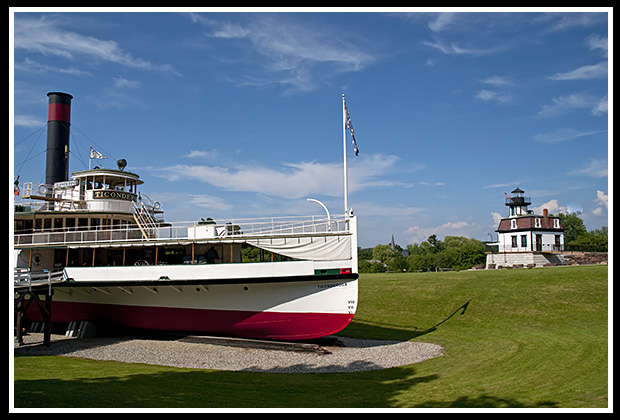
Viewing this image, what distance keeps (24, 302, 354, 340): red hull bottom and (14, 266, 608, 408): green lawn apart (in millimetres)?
3633

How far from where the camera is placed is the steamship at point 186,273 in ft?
52.8

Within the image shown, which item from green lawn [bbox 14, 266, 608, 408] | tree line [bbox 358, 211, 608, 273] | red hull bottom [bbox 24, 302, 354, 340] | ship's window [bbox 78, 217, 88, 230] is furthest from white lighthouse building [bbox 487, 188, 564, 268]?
ship's window [bbox 78, 217, 88, 230]

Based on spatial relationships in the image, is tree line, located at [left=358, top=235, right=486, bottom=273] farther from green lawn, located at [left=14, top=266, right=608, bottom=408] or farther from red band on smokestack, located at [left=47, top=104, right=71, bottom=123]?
red band on smokestack, located at [left=47, top=104, right=71, bottom=123]

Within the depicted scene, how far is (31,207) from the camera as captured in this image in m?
20.9

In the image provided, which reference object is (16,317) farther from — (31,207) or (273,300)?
(273,300)

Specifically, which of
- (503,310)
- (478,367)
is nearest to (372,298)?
(503,310)

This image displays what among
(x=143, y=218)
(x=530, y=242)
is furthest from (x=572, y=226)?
(x=143, y=218)

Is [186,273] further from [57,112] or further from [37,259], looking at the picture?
[57,112]

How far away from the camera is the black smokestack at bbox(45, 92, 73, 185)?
24578 mm

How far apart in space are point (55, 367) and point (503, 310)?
1948 centimetres

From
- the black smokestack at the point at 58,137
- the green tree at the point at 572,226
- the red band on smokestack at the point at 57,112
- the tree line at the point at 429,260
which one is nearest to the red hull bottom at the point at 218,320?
the black smokestack at the point at 58,137

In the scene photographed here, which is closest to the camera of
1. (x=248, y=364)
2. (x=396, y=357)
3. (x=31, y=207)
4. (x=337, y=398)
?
(x=337, y=398)

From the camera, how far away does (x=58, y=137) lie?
24.8m

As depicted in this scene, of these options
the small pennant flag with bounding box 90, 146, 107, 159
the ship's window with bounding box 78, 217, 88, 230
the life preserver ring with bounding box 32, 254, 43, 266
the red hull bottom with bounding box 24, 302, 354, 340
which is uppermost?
the small pennant flag with bounding box 90, 146, 107, 159
